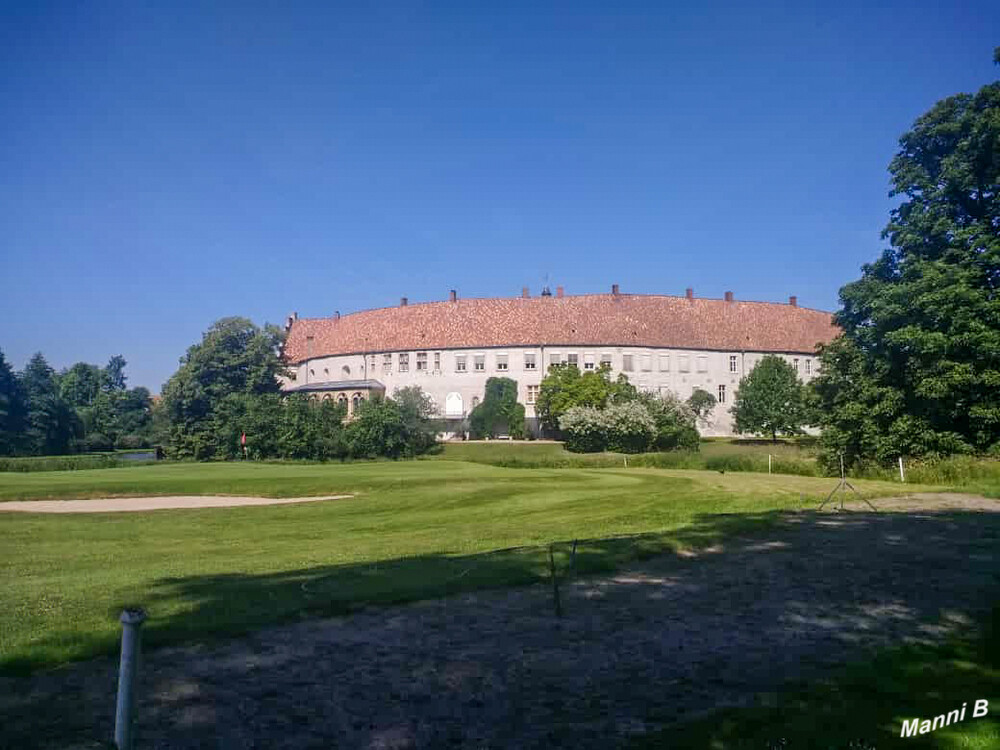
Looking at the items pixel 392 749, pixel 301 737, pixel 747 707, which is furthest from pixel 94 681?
pixel 747 707

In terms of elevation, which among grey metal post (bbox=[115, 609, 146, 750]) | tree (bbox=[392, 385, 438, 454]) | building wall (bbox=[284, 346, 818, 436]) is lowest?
grey metal post (bbox=[115, 609, 146, 750])

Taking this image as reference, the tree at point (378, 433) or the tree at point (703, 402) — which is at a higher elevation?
the tree at point (703, 402)

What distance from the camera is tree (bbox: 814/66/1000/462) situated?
2636 centimetres

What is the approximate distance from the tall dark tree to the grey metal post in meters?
68.0

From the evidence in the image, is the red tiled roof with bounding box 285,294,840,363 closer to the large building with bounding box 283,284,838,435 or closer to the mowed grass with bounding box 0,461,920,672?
the large building with bounding box 283,284,838,435

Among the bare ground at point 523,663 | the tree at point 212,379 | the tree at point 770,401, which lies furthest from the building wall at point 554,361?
the bare ground at point 523,663

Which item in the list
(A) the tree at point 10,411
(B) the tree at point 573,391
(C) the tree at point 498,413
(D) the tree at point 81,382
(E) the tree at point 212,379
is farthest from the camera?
(D) the tree at point 81,382

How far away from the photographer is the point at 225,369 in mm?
64125

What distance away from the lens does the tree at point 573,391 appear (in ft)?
182

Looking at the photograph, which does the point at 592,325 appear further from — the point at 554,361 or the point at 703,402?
the point at 703,402

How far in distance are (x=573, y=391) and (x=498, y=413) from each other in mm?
9601

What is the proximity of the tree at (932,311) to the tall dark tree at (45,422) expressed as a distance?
59782mm

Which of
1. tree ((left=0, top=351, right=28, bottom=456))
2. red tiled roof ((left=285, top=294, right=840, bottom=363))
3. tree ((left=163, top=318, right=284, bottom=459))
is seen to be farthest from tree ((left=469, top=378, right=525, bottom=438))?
tree ((left=0, top=351, right=28, bottom=456))

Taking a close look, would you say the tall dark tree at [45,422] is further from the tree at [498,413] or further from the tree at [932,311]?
the tree at [932,311]
